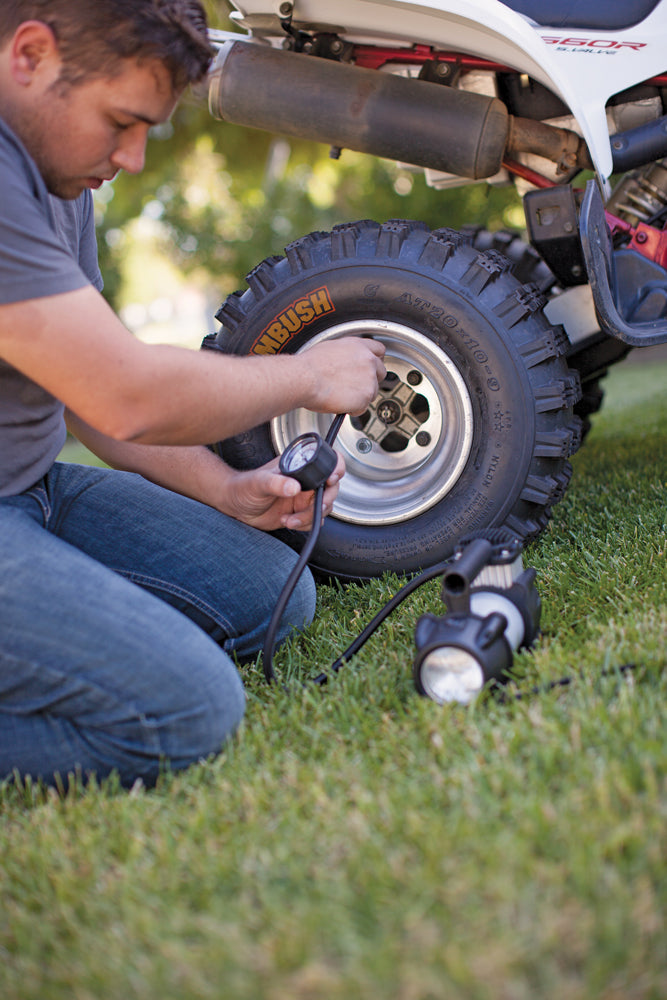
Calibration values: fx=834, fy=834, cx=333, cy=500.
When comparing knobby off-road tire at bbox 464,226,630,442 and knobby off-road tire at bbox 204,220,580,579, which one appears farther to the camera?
knobby off-road tire at bbox 464,226,630,442

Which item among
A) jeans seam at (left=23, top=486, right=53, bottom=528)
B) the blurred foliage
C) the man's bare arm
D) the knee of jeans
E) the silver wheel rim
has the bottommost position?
the blurred foliage

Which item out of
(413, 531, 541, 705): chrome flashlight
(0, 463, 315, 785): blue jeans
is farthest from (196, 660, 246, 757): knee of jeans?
(413, 531, 541, 705): chrome flashlight

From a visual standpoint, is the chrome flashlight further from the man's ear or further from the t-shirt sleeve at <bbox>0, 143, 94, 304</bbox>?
the man's ear

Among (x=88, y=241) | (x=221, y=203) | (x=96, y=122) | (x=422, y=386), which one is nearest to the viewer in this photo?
(x=96, y=122)

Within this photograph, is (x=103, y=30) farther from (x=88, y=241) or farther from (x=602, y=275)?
(x=602, y=275)

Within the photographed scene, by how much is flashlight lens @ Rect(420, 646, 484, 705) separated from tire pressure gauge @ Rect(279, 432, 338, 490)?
1.56 ft

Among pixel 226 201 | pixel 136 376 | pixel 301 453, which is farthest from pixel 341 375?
pixel 226 201

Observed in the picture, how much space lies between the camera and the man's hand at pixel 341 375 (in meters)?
1.67

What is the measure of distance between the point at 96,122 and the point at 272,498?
0.84m

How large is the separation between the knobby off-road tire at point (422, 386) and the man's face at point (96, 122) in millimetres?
738

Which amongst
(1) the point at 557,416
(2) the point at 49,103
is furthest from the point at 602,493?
(2) the point at 49,103

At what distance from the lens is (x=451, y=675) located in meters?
1.39

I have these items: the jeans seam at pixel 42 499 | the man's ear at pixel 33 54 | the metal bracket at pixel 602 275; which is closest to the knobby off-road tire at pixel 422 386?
the metal bracket at pixel 602 275

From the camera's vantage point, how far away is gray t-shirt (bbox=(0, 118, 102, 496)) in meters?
1.24
